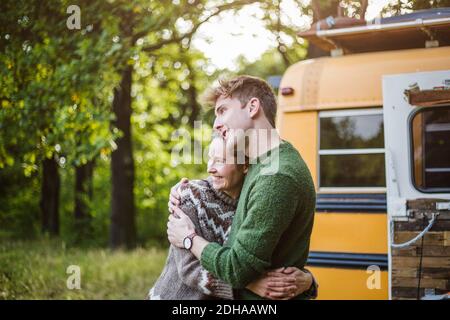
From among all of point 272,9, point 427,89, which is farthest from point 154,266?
point 427,89

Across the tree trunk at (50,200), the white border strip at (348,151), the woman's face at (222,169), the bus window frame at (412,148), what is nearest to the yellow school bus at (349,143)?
the white border strip at (348,151)

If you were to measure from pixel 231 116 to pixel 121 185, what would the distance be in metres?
9.34

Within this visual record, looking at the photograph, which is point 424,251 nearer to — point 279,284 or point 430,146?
point 430,146

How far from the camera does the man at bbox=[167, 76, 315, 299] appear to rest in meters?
2.28

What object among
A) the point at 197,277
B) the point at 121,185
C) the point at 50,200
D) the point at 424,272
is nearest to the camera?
the point at 197,277

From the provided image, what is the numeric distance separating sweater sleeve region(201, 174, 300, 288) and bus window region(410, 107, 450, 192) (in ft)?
8.53

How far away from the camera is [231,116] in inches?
99.9

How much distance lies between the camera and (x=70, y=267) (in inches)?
302

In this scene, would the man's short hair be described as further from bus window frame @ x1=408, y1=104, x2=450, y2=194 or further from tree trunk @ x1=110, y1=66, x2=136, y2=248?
tree trunk @ x1=110, y1=66, x2=136, y2=248

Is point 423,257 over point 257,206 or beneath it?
beneath

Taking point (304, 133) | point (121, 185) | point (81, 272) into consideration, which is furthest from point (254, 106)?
point (121, 185)

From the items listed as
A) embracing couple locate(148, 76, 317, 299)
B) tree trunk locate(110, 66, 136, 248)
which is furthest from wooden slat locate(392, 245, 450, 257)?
tree trunk locate(110, 66, 136, 248)

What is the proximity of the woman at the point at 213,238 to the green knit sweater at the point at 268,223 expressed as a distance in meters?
0.07

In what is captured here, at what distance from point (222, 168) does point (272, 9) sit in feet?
17.8
